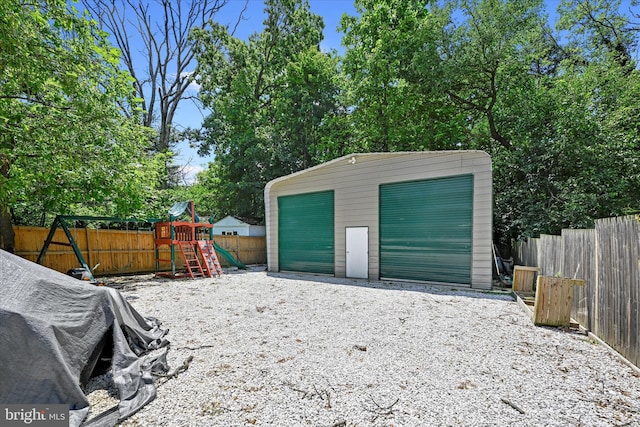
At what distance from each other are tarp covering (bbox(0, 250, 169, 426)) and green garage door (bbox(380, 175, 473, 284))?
6.72m

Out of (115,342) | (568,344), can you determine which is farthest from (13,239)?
(568,344)

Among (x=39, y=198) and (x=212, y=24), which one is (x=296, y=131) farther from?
(x=39, y=198)

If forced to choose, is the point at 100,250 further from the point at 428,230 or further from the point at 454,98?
the point at 454,98

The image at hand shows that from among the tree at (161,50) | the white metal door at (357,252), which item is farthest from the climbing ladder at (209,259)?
the tree at (161,50)

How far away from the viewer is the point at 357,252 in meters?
9.45

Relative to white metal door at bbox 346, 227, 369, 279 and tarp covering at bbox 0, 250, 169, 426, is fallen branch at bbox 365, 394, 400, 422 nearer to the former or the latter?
tarp covering at bbox 0, 250, 169, 426

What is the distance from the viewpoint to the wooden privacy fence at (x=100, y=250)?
28.6ft

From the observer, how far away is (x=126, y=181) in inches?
310

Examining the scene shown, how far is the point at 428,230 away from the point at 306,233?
170 inches

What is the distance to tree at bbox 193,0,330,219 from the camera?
1811cm

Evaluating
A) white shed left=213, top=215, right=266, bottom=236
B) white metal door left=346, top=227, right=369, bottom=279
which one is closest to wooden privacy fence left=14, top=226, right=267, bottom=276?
white shed left=213, top=215, right=266, bottom=236

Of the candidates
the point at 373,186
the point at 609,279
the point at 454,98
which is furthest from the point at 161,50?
the point at 609,279

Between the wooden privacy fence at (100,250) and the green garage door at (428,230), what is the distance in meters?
8.57

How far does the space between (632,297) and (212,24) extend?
79.6 ft
